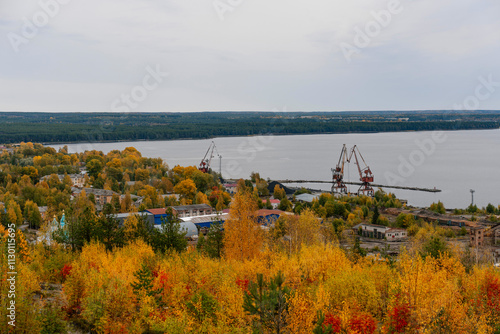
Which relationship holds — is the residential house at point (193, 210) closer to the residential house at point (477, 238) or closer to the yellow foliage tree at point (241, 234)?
the residential house at point (477, 238)

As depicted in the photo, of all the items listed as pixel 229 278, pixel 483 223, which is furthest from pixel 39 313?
pixel 483 223

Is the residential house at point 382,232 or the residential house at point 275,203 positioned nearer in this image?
the residential house at point 382,232

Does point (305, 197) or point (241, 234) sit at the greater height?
point (241, 234)

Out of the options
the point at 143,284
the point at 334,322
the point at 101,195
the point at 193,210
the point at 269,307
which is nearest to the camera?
the point at 269,307

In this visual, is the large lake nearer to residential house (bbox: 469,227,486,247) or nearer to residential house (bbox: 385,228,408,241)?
residential house (bbox: 385,228,408,241)

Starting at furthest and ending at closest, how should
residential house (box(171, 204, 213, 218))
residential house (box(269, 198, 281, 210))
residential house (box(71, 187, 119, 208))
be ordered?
1. residential house (box(71, 187, 119, 208))
2. residential house (box(269, 198, 281, 210))
3. residential house (box(171, 204, 213, 218))

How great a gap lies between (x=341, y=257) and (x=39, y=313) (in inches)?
194

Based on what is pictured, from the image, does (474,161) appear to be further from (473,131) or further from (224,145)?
(473,131)

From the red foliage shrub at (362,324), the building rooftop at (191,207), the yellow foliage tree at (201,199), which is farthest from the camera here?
the yellow foliage tree at (201,199)

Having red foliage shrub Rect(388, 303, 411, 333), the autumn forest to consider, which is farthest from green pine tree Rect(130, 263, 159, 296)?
red foliage shrub Rect(388, 303, 411, 333)

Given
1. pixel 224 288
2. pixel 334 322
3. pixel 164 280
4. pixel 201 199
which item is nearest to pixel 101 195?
pixel 201 199

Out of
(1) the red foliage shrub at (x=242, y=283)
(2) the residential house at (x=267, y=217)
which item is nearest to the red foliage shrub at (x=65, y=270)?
(1) the red foliage shrub at (x=242, y=283)

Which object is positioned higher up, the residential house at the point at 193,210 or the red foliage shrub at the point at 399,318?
the red foliage shrub at the point at 399,318

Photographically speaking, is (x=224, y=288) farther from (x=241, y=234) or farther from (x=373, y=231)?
(x=373, y=231)
